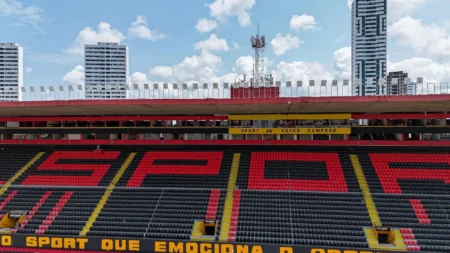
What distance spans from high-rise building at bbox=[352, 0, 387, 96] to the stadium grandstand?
157 m

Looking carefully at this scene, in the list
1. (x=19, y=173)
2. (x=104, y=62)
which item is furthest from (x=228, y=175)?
(x=104, y=62)

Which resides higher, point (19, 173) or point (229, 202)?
point (19, 173)

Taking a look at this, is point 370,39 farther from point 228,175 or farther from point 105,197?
point 105,197

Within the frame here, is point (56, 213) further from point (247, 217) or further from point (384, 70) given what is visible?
point (384, 70)

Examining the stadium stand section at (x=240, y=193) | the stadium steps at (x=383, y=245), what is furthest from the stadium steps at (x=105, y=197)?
the stadium steps at (x=383, y=245)

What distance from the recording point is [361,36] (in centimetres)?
17550

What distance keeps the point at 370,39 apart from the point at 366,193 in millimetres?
174161

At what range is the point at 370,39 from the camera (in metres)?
173

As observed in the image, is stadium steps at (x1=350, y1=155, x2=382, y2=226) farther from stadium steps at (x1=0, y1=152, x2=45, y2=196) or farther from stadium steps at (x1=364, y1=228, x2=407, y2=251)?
stadium steps at (x1=0, y1=152, x2=45, y2=196)

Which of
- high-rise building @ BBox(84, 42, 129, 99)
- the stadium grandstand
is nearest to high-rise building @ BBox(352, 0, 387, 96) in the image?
high-rise building @ BBox(84, 42, 129, 99)

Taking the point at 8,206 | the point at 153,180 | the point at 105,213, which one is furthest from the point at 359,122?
the point at 8,206

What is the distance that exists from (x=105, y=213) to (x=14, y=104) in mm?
10789

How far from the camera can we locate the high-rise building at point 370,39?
17138 cm

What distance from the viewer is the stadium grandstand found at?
67.9ft
